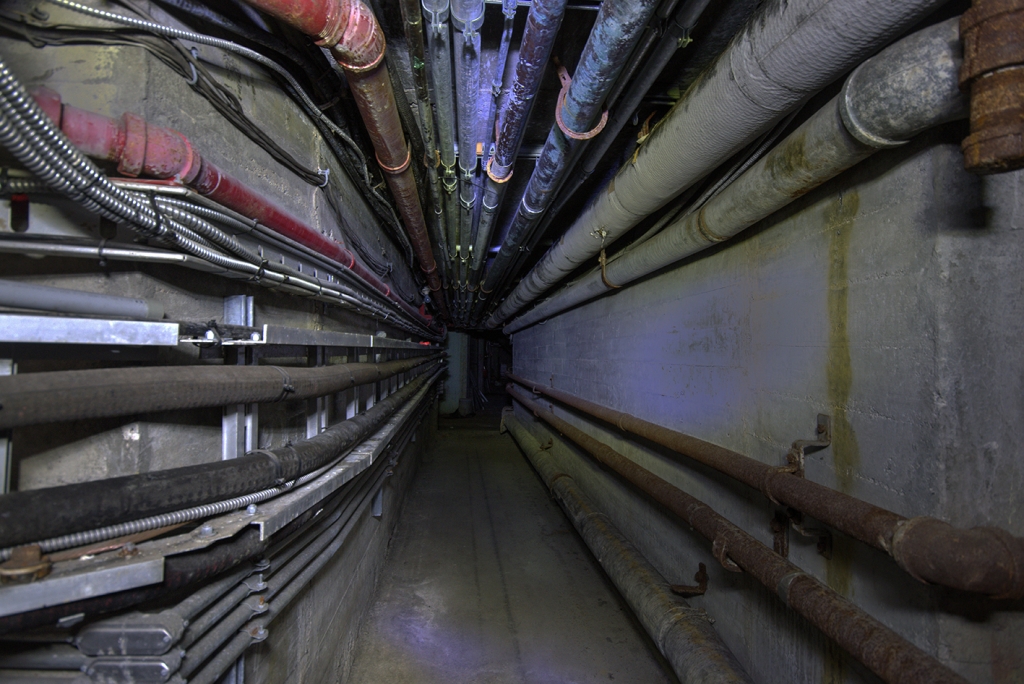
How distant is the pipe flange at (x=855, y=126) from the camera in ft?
3.60

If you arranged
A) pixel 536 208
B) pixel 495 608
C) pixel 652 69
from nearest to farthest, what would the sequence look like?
pixel 652 69, pixel 536 208, pixel 495 608

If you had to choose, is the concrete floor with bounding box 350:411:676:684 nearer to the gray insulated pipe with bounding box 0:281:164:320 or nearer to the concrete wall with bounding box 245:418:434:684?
the concrete wall with bounding box 245:418:434:684

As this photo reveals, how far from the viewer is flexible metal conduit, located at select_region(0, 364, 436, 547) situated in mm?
700

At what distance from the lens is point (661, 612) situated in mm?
2209

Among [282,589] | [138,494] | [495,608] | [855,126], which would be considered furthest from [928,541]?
[495,608]

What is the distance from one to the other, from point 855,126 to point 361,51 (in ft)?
4.53

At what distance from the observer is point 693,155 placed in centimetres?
160

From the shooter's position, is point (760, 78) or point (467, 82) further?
point (467, 82)

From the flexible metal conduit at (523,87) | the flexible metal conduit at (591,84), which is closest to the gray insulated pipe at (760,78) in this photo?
the flexible metal conduit at (591,84)

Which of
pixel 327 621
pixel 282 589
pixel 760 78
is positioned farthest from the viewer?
pixel 327 621

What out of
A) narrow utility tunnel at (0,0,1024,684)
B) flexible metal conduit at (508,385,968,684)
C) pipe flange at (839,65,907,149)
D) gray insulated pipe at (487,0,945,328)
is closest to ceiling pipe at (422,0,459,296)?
narrow utility tunnel at (0,0,1024,684)

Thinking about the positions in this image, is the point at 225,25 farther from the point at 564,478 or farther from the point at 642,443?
the point at 564,478

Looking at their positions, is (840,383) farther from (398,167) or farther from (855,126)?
(398,167)

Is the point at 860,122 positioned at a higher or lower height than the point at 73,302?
higher
